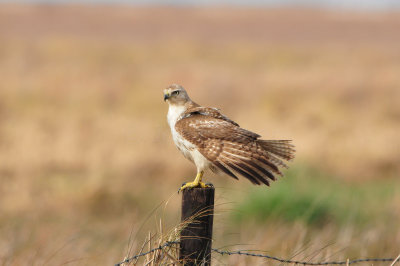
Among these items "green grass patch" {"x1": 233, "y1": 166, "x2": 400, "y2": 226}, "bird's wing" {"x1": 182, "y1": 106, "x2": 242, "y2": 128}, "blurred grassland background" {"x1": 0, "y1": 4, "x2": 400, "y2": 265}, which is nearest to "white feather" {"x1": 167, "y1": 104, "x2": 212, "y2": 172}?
"bird's wing" {"x1": 182, "y1": 106, "x2": 242, "y2": 128}

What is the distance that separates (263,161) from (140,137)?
31.5 ft

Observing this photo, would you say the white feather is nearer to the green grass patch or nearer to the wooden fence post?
the wooden fence post

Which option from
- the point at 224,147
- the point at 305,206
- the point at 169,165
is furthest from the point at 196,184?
the point at 169,165

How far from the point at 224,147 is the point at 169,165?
810 cm

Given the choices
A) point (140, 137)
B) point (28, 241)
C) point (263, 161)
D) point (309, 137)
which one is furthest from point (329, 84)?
point (263, 161)

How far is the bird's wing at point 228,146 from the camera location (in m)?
3.52

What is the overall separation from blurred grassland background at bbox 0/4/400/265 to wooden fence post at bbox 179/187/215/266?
146mm

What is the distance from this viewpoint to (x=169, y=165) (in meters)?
11.8

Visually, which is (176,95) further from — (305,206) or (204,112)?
(305,206)

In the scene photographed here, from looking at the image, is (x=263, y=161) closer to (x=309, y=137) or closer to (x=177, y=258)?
(x=177, y=258)

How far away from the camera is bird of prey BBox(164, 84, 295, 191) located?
3566mm

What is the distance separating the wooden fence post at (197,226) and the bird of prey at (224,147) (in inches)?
8.5

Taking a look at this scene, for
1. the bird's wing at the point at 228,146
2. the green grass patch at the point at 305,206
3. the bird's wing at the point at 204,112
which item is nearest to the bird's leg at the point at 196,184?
the bird's wing at the point at 228,146

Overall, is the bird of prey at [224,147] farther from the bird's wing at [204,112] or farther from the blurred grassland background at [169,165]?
the blurred grassland background at [169,165]
